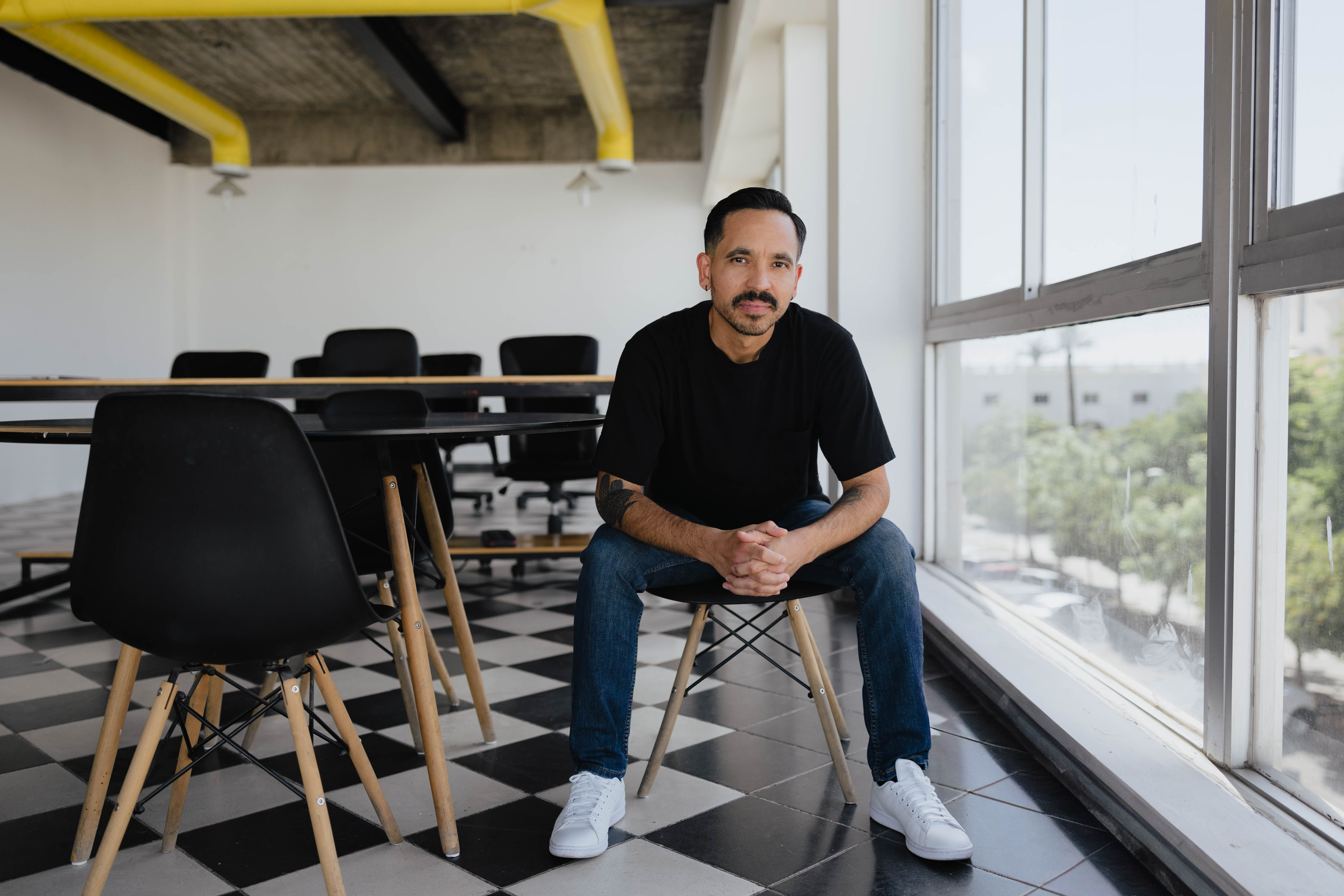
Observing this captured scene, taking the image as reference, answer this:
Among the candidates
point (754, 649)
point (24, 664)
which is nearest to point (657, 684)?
point (754, 649)

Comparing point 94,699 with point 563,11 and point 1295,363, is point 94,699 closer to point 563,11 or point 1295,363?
point 1295,363

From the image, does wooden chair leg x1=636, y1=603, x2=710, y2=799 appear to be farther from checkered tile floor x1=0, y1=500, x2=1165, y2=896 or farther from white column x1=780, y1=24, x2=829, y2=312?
white column x1=780, y1=24, x2=829, y2=312

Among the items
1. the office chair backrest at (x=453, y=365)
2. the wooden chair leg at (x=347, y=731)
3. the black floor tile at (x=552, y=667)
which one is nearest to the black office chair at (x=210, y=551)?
the wooden chair leg at (x=347, y=731)

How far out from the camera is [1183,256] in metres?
1.68

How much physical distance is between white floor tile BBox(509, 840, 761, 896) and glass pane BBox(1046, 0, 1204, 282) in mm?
1338

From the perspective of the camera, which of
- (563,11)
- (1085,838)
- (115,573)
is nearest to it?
(115,573)

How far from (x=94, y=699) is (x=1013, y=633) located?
237cm

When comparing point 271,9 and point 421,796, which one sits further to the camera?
point 271,9

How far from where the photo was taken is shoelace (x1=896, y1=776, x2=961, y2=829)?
158 cm

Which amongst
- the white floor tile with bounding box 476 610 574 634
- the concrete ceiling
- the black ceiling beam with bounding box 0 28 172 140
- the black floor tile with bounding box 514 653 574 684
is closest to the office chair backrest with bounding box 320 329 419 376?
the white floor tile with bounding box 476 610 574 634

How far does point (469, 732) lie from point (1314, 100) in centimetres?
196

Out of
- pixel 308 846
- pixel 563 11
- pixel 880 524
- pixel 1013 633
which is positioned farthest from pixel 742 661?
pixel 563 11

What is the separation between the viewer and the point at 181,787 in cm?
163

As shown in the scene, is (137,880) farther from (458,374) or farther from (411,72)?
(411,72)
